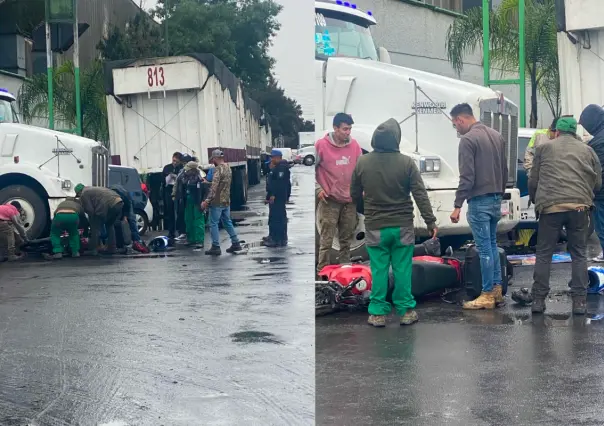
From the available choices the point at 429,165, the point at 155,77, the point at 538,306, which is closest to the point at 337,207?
the point at 429,165

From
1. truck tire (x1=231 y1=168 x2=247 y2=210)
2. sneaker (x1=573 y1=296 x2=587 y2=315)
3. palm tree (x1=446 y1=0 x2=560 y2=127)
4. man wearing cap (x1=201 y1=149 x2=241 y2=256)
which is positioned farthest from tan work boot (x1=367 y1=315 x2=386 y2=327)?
man wearing cap (x1=201 y1=149 x2=241 y2=256)

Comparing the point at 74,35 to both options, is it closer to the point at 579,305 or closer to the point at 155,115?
the point at 155,115

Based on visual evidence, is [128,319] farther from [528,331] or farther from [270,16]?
[270,16]

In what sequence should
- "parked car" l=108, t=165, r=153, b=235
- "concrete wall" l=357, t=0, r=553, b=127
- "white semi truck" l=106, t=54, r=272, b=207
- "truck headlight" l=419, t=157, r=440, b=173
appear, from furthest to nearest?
1. "parked car" l=108, t=165, r=153, b=235
2. "white semi truck" l=106, t=54, r=272, b=207
3. "truck headlight" l=419, t=157, r=440, b=173
4. "concrete wall" l=357, t=0, r=553, b=127

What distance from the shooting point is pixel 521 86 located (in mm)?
15133

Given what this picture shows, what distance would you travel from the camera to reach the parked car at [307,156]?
268 cm

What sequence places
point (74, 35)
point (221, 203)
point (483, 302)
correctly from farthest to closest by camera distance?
point (74, 35) < point (221, 203) < point (483, 302)

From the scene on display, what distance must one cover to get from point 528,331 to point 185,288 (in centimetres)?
418

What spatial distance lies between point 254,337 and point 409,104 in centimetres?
223

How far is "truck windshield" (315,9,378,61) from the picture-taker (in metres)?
5.05

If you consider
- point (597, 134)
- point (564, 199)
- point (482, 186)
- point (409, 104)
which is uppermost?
point (409, 104)

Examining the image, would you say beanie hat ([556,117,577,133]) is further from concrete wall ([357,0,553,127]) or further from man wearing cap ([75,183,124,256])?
man wearing cap ([75,183,124,256])

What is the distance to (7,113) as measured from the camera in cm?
1596

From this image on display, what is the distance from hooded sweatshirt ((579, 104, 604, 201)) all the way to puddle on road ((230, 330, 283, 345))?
3197 mm
